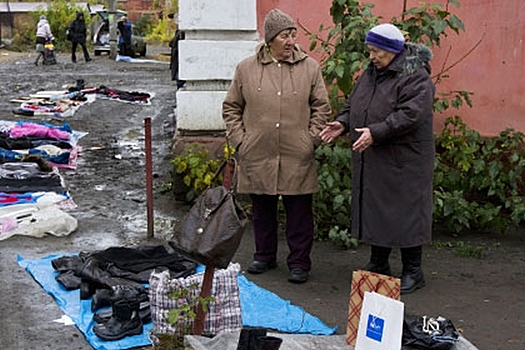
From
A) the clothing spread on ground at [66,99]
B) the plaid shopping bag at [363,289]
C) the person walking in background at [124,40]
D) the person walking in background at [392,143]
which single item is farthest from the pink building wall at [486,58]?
the person walking in background at [124,40]

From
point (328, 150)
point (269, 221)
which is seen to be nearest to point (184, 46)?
point (328, 150)

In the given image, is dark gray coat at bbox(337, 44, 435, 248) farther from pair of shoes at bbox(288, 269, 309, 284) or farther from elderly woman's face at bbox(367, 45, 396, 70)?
pair of shoes at bbox(288, 269, 309, 284)

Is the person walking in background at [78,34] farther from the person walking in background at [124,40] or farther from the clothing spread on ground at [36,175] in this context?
the clothing spread on ground at [36,175]

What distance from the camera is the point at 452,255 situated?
711 centimetres

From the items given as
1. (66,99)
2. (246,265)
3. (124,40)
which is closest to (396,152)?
(246,265)

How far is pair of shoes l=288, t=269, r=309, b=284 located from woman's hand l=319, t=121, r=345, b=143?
3.15ft

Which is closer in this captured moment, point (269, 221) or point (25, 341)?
point (25, 341)

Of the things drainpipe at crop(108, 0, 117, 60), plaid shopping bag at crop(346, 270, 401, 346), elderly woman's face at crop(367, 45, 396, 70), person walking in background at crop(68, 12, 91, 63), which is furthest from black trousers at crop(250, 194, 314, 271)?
drainpipe at crop(108, 0, 117, 60)

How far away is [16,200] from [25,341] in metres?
3.08

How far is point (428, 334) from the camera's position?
4852 mm

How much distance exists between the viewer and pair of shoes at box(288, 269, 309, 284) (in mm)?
6254

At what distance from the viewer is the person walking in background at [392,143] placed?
560cm

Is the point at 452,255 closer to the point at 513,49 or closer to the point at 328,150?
the point at 328,150

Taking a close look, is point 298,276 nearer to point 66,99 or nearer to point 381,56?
point 381,56
